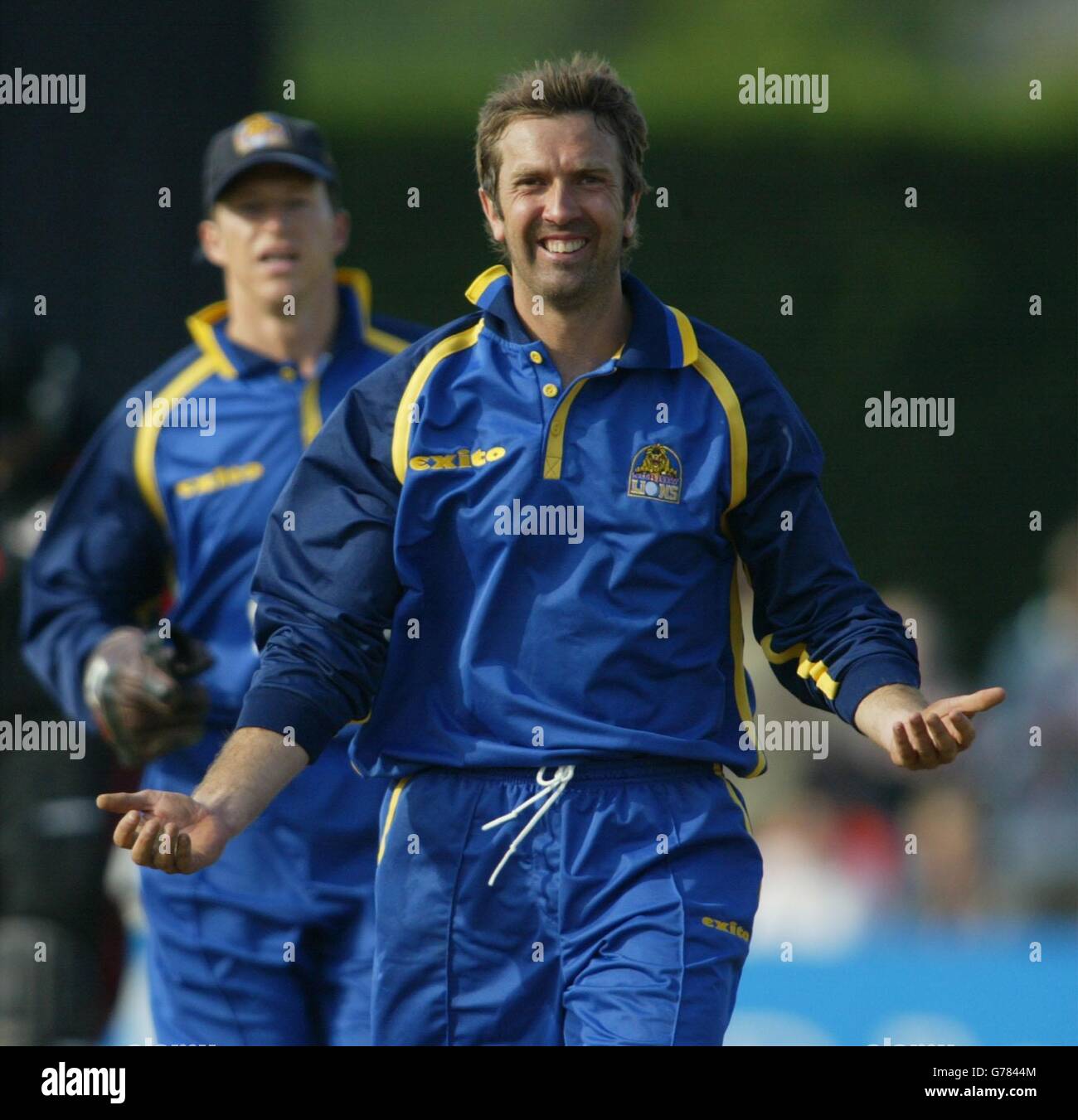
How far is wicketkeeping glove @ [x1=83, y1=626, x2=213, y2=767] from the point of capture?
4.31 metres

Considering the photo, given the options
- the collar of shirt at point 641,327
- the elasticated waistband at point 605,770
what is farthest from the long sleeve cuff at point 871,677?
the collar of shirt at point 641,327

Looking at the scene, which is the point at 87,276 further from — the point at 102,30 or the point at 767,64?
the point at 767,64

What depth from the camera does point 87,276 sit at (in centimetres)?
671

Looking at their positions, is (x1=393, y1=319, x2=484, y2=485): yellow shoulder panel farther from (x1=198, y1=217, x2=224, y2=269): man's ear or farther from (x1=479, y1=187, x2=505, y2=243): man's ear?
(x1=198, y1=217, x2=224, y2=269): man's ear

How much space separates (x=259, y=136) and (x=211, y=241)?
0.27 metres

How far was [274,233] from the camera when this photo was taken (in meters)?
4.71

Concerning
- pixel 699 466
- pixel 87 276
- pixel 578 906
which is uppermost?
pixel 87 276

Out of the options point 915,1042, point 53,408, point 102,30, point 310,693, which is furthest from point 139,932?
point 310,693

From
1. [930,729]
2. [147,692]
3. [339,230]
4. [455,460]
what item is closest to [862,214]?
[339,230]

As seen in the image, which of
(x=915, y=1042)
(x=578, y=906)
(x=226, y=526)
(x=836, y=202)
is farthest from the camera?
(x=836, y=202)

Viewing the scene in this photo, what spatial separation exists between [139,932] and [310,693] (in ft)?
11.9

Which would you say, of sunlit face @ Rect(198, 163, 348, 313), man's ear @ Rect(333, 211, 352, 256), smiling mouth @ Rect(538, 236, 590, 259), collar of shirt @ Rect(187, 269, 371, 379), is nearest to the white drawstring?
smiling mouth @ Rect(538, 236, 590, 259)

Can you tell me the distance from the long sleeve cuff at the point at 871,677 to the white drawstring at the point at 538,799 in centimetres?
41

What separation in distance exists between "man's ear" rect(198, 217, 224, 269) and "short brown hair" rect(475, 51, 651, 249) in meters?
1.53
